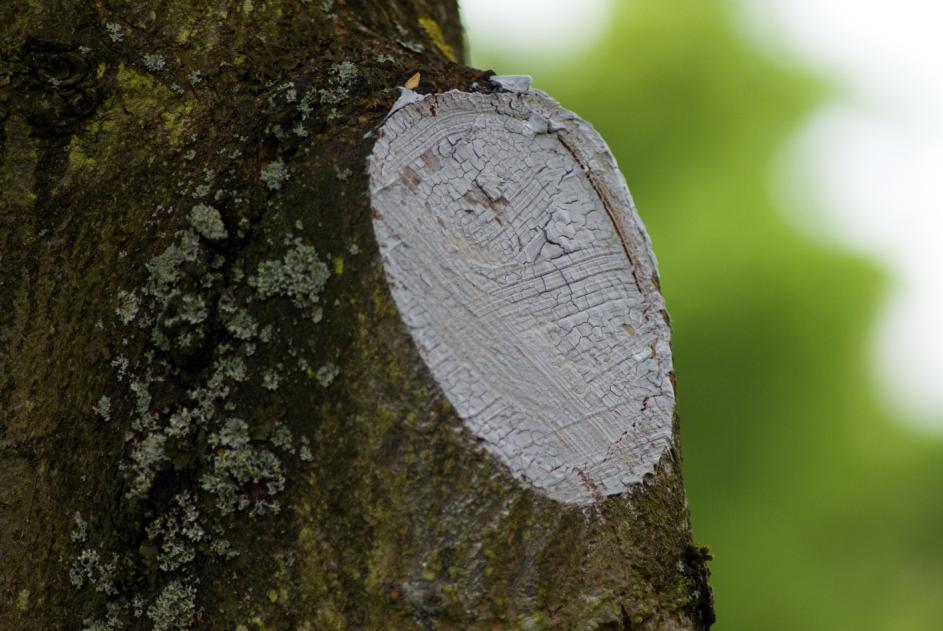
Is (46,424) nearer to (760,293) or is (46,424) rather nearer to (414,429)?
(414,429)

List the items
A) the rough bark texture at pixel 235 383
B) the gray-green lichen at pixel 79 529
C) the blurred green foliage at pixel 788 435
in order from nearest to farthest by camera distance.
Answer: the rough bark texture at pixel 235 383 < the gray-green lichen at pixel 79 529 < the blurred green foliage at pixel 788 435

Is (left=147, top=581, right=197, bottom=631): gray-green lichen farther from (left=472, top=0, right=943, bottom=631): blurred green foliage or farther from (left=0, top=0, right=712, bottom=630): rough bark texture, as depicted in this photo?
(left=472, top=0, right=943, bottom=631): blurred green foliage

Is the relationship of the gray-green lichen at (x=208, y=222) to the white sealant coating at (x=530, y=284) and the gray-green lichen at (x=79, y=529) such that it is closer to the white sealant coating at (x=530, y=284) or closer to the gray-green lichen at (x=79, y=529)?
the white sealant coating at (x=530, y=284)

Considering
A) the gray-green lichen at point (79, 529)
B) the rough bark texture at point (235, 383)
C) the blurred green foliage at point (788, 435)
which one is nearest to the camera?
the rough bark texture at point (235, 383)

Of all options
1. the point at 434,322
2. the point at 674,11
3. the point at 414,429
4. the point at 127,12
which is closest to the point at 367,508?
the point at 414,429

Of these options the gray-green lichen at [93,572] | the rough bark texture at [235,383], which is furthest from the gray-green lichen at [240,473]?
the gray-green lichen at [93,572]

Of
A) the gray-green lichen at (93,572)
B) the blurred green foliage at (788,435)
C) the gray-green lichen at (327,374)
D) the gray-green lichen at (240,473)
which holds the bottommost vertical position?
the blurred green foliage at (788,435)

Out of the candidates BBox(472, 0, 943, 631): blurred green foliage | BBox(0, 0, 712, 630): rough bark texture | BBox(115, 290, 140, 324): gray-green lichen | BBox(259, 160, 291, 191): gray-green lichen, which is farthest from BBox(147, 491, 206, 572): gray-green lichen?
BBox(472, 0, 943, 631): blurred green foliage

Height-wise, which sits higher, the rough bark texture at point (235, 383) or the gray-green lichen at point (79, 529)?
the rough bark texture at point (235, 383)
